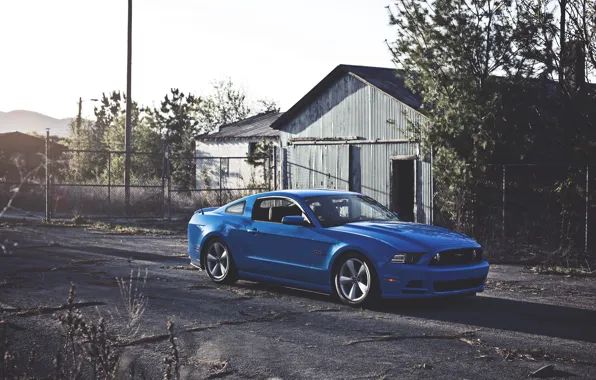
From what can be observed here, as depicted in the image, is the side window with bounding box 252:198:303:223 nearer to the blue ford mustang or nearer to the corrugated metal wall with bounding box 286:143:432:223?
the blue ford mustang

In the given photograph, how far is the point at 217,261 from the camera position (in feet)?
37.2

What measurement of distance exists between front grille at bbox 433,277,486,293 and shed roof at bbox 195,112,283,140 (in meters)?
27.0

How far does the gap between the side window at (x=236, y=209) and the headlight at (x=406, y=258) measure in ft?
9.65

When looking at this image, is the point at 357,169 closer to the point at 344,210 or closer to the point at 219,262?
the point at 219,262

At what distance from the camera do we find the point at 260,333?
7.82m

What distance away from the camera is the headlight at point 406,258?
29.5ft

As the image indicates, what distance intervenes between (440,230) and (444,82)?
8.48 m

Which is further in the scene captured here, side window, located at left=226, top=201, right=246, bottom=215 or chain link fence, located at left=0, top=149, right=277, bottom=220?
chain link fence, located at left=0, top=149, right=277, bottom=220

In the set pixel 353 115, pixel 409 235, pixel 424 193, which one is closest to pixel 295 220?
pixel 409 235

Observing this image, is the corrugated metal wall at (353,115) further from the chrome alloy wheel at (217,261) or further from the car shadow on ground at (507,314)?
the car shadow on ground at (507,314)

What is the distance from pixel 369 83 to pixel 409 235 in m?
14.0

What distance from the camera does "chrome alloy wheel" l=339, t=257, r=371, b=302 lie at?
9258mm

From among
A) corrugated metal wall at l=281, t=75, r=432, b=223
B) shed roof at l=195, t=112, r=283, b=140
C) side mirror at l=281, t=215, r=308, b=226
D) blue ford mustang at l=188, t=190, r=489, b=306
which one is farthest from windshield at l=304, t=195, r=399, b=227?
shed roof at l=195, t=112, r=283, b=140

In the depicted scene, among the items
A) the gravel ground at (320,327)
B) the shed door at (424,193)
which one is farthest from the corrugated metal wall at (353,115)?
the gravel ground at (320,327)
